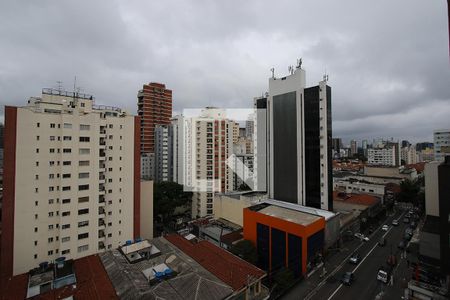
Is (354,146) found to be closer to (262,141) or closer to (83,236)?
(262,141)

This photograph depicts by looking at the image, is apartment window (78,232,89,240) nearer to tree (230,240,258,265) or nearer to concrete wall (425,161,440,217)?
tree (230,240,258,265)

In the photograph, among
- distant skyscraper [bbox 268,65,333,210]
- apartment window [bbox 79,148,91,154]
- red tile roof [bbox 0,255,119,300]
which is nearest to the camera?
red tile roof [bbox 0,255,119,300]

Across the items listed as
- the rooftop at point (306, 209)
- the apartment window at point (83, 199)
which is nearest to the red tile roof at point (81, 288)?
the apartment window at point (83, 199)

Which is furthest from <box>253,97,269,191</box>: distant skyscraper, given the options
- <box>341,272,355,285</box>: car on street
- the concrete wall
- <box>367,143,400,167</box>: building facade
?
<box>367,143,400,167</box>: building facade

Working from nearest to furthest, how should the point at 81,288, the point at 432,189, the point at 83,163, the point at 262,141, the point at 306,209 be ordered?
the point at 81,288, the point at 83,163, the point at 306,209, the point at 432,189, the point at 262,141

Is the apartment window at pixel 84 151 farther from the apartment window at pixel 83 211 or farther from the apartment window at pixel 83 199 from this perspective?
the apartment window at pixel 83 211

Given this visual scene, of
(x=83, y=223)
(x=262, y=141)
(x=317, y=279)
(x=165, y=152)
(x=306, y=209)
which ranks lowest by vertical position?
(x=317, y=279)

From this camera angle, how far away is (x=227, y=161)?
41969 mm

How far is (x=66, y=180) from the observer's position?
21.1 metres

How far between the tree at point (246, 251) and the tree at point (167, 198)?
1668 cm

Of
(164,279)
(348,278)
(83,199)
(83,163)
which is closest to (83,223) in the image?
(83,199)

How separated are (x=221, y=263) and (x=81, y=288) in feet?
31.4

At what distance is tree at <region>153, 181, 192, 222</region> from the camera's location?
35.9 meters

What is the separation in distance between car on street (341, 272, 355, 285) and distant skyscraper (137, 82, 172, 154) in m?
59.0
